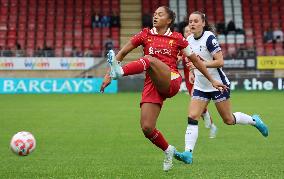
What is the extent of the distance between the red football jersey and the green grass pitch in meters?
1.44

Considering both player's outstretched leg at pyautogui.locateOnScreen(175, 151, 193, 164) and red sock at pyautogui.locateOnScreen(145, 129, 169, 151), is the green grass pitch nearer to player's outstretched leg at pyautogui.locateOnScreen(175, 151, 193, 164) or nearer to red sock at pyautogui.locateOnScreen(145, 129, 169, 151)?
player's outstretched leg at pyautogui.locateOnScreen(175, 151, 193, 164)

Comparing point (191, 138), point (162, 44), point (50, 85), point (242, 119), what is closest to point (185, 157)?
point (191, 138)

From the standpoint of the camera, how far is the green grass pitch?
7.56 meters

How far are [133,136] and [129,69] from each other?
5.28 metres

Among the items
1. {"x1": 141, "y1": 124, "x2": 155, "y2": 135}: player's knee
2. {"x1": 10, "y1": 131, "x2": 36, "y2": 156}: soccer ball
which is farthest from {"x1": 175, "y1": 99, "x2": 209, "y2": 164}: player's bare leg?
{"x1": 10, "y1": 131, "x2": 36, "y2": 156}: soccer ball

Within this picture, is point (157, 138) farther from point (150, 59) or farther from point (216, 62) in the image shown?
point (216, 62)

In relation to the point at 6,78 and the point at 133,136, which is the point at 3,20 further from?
the point at 133,136

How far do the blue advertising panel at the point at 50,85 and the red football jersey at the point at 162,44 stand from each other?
2277 centimetres

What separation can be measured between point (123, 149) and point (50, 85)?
825 inches

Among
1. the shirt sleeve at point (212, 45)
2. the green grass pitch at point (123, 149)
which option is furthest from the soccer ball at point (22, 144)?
the shirt sleeve at point (212, 45)

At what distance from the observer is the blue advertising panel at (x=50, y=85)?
29984 millimetres

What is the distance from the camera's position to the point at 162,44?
25.1 feet

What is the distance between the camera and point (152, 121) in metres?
7.62

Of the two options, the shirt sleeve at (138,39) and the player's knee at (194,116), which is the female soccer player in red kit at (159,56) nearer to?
the shirt sleeve at (138,39)
